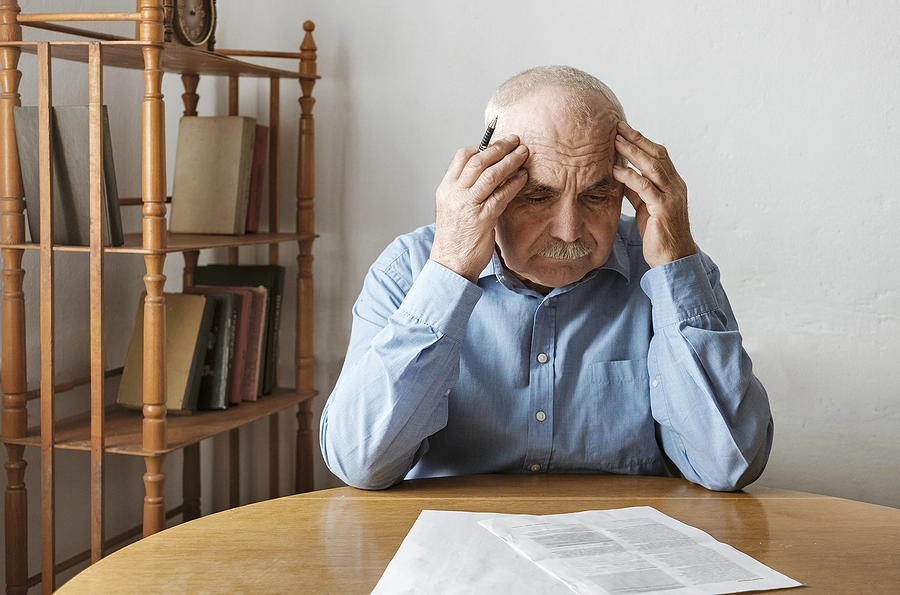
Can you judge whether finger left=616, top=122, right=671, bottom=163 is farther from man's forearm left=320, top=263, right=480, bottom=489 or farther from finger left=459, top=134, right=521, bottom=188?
man's forearm left=320, top=263, right=480, bottom=489

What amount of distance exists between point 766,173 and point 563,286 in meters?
0.91

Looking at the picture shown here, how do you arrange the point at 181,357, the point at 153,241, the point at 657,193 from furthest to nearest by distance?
the point at 181,357 → the point at 153,241 → the point at 657,193

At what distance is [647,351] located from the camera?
1.49 metres

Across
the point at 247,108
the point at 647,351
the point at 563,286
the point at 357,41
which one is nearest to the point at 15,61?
the point at 247,108

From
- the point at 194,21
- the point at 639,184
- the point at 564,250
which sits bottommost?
the point at 564,250

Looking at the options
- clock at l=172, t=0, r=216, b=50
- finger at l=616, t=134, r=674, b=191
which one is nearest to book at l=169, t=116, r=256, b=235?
clock at l=172, t=0, r=216, b=50

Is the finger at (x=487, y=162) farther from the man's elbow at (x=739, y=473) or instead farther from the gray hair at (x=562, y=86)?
the man's elbow at (x=739, y=473)

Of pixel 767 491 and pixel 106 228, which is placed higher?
pixel 106 228

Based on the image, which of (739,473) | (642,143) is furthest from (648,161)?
(739,473)

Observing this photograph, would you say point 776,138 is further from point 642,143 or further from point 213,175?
point 213,175

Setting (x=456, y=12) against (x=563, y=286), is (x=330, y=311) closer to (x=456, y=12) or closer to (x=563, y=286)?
(x=456, y=12)

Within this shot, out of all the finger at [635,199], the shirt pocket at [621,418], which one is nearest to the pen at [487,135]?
the finger at [635,199]

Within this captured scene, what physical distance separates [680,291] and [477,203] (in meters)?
0.35

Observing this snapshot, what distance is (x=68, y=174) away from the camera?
178 centimetres
